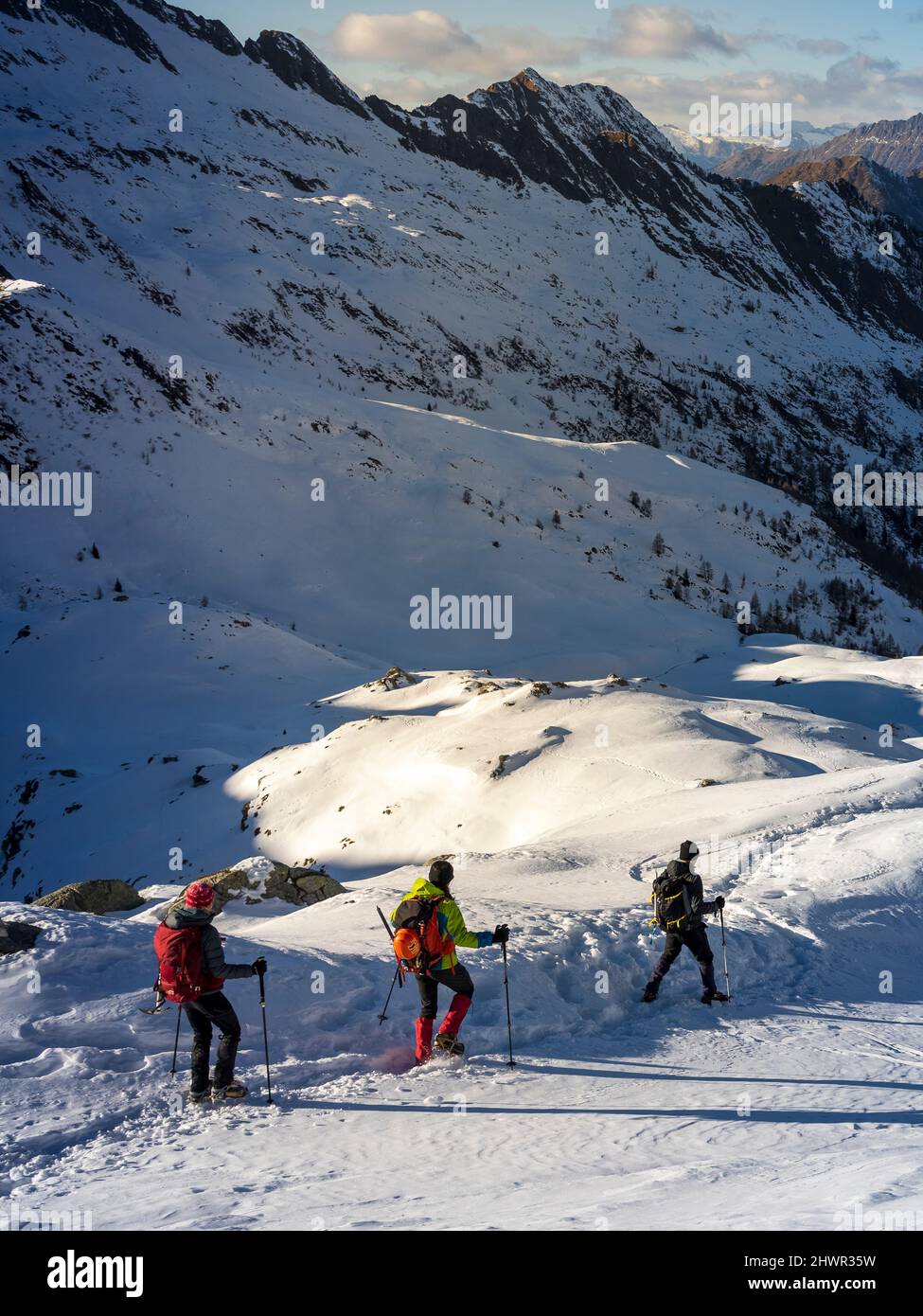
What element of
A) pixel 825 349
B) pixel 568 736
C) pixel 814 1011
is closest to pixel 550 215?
pixel 825 349

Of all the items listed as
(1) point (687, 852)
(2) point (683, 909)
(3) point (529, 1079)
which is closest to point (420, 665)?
(1) point (687, 852)

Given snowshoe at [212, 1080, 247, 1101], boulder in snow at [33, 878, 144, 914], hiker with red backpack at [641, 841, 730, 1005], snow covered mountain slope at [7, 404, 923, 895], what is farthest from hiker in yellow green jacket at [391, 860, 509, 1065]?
snow covered mountain slope at [7, 404, 923, 895]

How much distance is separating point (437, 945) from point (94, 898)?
24.9 feet

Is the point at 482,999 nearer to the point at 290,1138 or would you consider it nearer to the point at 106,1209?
the point at 290,1138

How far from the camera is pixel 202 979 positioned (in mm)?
6785

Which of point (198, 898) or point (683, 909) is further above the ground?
point (198, 898)

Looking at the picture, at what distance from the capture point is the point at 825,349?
111 metres

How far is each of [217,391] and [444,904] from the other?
1668 inches

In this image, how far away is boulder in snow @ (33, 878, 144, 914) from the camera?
1322 centimetres

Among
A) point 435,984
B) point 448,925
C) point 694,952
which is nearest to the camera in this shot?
point 448,925

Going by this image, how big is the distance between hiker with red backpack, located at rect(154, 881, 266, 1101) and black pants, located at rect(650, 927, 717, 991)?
11.1 ft

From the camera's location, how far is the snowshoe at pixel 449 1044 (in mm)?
7609

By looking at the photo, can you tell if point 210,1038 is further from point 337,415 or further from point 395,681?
point 337,415

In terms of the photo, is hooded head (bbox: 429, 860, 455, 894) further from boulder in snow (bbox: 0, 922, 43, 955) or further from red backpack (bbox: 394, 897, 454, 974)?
boulder in snow (bbox: 0, 922, 43, 955)
